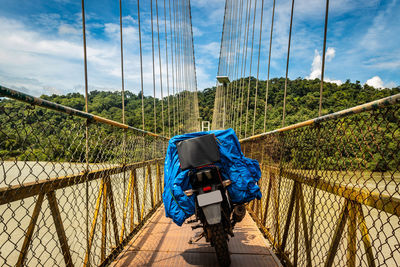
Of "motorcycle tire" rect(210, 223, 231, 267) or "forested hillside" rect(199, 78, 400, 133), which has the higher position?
"forested hillside" rect(199, 78, 400, 133)

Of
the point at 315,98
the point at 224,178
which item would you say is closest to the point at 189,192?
the point at 224,178

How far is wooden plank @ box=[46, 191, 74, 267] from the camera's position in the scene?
3.28 ft

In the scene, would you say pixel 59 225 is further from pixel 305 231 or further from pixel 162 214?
pixel 162 214

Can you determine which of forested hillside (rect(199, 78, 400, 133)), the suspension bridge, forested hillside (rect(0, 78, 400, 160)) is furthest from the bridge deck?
forested hillside (rect(199, 78, 400, 133))

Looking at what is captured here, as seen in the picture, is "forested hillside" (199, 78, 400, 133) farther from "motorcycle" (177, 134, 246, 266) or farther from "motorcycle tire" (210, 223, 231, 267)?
"motorcycle tire" (210, 223, 231, 267)

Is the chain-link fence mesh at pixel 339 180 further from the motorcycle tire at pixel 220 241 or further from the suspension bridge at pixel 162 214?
the motorcycle tire at pixel 220 241

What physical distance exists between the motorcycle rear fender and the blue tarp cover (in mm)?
107

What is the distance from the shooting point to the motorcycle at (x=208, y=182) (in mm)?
1366

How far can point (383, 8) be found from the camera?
2.35 m

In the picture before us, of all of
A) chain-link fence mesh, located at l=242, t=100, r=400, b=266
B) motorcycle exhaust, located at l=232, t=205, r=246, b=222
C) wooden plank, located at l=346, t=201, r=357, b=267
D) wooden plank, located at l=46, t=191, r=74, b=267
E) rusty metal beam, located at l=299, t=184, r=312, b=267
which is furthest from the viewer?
motorcycle exhaust, located at l=232, t=205, r=246, b=222

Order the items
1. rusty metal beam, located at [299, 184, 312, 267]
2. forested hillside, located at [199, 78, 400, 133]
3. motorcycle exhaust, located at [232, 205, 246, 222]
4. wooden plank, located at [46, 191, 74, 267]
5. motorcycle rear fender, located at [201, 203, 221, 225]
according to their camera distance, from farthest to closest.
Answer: forested hillside, located at [199, 78, 400, 133], motorcycle exhaust, located at [232, 205, 246, 222], motorcycle rear fender, located at [201, 203, 221, 225], rusty metal beam, located at [299, 184, 312, 267], wooden plank, located at [46, 191, 74, 267]

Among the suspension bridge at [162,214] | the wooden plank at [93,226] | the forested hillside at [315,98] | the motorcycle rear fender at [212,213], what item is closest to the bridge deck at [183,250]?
the suspension bridge at [162,214]

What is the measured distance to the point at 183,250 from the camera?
1762 mm

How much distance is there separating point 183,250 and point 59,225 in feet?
3.08
